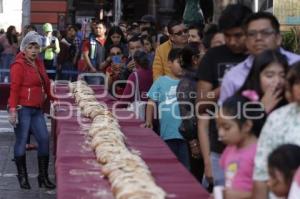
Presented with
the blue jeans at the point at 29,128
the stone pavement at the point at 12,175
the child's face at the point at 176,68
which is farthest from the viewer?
the blue jeans at the point at 29,128

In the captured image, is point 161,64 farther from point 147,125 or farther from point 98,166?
point 98,166

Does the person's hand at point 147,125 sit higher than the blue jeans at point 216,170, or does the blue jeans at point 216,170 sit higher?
the blue jeans at point 216,170

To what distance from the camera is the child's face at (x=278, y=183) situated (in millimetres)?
4863

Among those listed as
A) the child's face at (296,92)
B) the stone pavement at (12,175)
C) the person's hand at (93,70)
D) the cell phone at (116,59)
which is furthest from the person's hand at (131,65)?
the child's face at (296,92)

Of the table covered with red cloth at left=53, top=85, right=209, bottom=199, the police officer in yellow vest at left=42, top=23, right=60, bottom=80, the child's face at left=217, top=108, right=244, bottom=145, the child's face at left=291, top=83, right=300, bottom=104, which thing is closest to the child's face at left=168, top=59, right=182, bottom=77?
the table covered with red cloth at left=53, top=85, right=209, bottom=199

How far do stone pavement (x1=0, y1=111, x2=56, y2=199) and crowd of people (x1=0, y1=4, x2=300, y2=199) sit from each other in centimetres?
19

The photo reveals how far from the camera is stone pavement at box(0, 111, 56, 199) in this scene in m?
10.9

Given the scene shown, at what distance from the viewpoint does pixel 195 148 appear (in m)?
9.16

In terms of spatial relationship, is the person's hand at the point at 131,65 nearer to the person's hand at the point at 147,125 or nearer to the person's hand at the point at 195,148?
the person's hand at the point at 147,125

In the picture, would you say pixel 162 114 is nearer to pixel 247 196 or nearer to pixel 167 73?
pixel 167 73

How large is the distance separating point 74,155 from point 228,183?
220cm

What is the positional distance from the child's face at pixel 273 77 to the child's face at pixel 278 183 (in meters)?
0.78

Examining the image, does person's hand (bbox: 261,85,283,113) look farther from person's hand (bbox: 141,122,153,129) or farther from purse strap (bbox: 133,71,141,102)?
purse strap (bbox: 133,71,141,102)

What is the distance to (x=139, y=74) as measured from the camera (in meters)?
11.9
